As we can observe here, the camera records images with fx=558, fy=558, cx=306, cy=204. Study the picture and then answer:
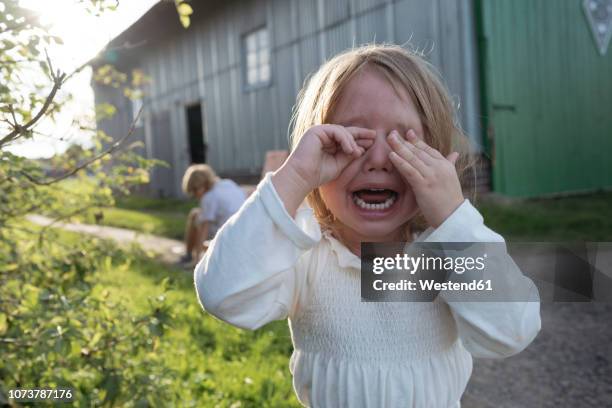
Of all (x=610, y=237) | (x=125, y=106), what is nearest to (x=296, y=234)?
(x=610, y=237)

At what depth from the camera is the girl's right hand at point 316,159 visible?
3.67ft

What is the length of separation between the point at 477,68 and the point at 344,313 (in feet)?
21.4

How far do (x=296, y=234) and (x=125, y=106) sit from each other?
16.8m

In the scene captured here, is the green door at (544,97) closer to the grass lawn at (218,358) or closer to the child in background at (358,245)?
the grass lawn at (218,358)

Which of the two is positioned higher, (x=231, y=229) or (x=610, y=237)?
(x=231, y=229)

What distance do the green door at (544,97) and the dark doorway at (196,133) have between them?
7.77 meters

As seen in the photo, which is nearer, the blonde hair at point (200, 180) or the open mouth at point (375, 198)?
the open mouth at point (375, 198)

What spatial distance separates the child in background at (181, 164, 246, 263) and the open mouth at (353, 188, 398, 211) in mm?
4527

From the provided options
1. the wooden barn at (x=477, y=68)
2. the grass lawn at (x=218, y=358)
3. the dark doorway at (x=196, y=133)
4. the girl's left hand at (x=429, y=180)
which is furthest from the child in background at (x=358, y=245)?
the dark doorway at (x=196, y=133)

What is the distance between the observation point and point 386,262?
124cm

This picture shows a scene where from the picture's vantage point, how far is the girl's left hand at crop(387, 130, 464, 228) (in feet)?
3.68

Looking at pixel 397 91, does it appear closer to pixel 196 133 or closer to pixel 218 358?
pixel 218 358

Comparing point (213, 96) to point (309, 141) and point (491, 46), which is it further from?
point (309, 141)

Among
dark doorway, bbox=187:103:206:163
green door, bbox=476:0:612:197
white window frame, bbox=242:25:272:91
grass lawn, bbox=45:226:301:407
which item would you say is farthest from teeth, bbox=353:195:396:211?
dark doorway, bbox=187:103:206:163
